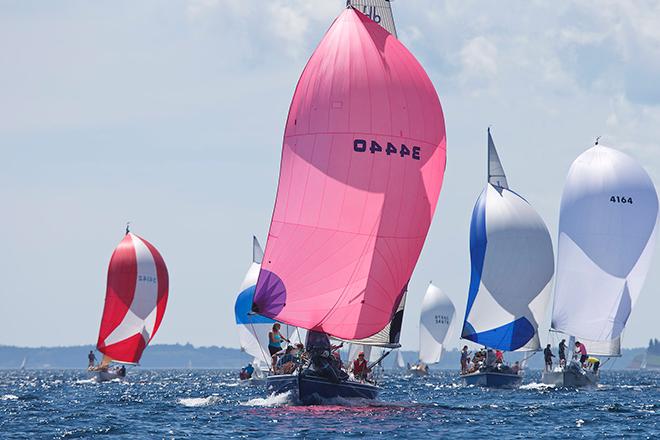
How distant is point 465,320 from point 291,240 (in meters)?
23.7

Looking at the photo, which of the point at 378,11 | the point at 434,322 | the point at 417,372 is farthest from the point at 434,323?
the point at 378,11

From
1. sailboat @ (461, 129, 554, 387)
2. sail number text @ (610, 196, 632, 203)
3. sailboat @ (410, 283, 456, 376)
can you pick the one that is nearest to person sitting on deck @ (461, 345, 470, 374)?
sailboat @ (461, 129, 554, 387)

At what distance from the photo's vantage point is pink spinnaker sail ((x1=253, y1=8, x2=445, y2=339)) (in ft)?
101

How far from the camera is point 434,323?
95.3m

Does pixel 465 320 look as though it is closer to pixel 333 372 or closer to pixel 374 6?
pixel 374 6

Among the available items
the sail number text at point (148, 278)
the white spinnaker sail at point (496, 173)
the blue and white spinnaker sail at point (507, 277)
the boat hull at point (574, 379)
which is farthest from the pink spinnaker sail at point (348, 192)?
the sail number text at point (148, 278)

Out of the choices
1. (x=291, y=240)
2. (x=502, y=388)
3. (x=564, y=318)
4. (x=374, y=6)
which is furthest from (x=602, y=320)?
(x=291, y=240)

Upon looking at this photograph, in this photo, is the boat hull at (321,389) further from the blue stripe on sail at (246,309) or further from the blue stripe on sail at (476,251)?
the blue stripe on sail at (246,309)

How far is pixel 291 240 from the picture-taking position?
3105 centimetres

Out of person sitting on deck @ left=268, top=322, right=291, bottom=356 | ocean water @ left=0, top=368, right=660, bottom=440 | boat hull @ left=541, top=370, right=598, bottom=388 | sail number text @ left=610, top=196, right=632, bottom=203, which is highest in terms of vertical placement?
sail number text @ left=610, top=196, right=632, bottom=203

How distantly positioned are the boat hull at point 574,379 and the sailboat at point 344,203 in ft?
64.7

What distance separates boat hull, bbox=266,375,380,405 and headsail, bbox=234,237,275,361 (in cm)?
2708

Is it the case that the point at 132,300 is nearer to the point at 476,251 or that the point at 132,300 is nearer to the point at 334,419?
the point at 476,251

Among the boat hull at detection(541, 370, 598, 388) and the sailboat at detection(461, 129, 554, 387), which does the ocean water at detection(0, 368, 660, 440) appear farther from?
the sailboat at detection(461, 129, 554, 387)
